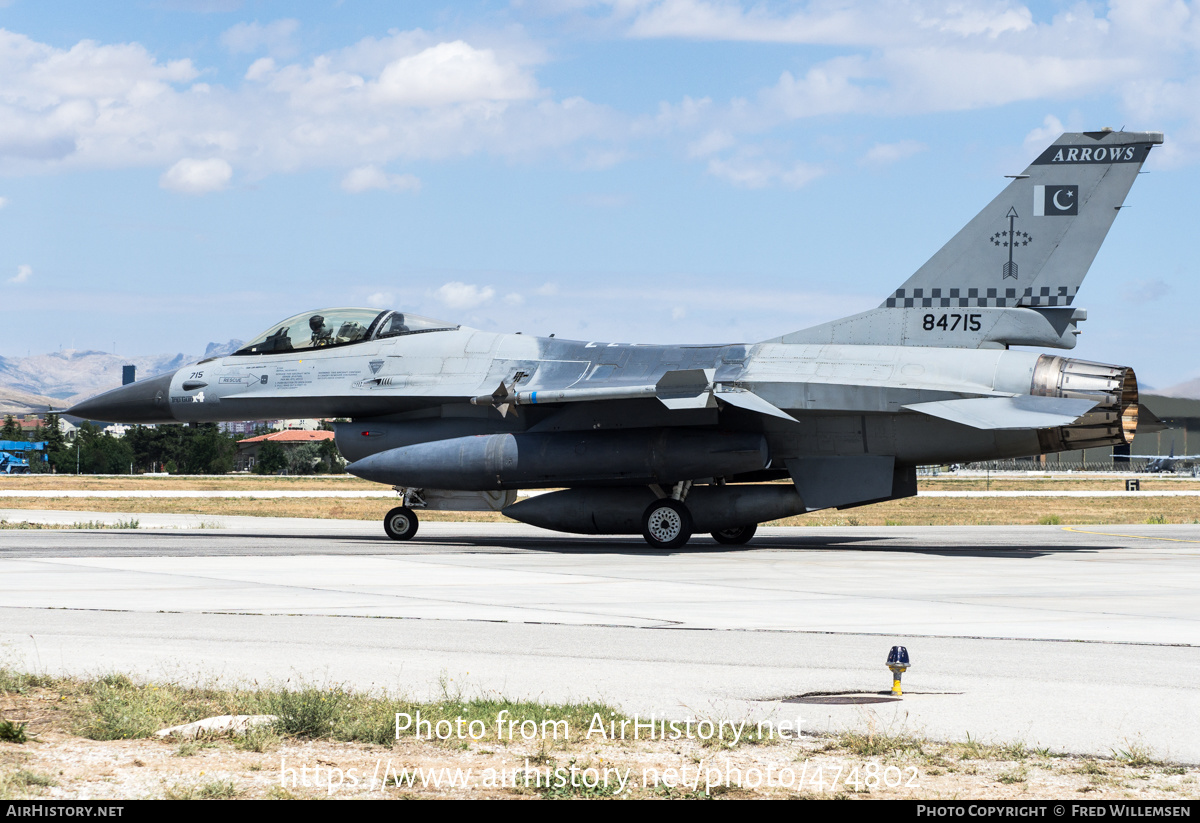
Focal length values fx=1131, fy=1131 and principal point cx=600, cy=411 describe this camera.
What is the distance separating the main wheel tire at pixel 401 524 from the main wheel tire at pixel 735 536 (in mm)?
5840

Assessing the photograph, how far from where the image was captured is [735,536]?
21172 mm

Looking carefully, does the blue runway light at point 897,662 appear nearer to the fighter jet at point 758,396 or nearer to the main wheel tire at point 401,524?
the fighter jet at point 758,396

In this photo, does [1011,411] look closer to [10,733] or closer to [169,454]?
[10,733]

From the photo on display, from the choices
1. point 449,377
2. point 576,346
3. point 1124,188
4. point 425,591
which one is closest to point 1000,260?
point 1124,188

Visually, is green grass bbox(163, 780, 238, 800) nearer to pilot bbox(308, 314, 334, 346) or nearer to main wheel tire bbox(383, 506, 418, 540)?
main wheel tire bbox(383, 506, 418, 540)

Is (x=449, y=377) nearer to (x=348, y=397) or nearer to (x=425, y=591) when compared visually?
(x=348, y=397)

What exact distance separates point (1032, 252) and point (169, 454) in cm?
9567

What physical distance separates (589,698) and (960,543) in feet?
55.1

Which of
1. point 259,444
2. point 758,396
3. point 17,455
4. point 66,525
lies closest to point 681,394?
point 758,396

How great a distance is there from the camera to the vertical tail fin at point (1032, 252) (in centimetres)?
1838

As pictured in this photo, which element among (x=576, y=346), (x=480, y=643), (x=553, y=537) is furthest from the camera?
(x=553, y=537)

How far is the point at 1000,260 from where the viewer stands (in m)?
18.8

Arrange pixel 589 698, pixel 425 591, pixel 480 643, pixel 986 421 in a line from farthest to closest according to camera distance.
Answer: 1. pixel 986 421
2. pixel 425 591
3. pixel 480 643
4. pixel 589 698

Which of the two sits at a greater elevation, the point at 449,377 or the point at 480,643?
the point at 449,377
